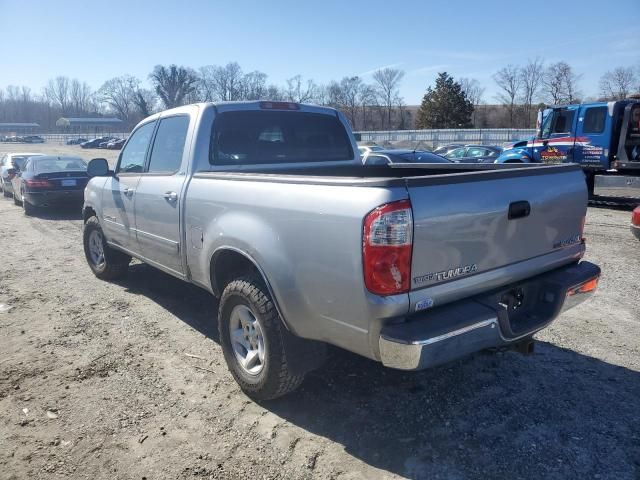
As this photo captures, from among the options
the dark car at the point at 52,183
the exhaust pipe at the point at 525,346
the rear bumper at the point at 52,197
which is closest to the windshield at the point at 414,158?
the dark car at the point at 52,183

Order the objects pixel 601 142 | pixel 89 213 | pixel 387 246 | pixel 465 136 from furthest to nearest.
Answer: pixel 465 136 → pixel 601 142 → pixel 89 213 → pixel 387 246

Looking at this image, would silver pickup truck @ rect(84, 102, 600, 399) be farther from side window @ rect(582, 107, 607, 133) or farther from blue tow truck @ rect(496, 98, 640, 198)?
side window @ rect(582, 107, 607, 133)

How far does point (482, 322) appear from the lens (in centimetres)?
257

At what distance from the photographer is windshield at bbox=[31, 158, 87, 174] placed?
11.9m

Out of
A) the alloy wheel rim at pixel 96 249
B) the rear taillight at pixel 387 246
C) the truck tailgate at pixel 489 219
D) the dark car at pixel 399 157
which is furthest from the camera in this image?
the dark car at pixel 399 157

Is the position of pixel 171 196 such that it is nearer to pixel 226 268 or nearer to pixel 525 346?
pixel 226 268

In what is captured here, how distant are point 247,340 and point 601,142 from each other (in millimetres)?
13647

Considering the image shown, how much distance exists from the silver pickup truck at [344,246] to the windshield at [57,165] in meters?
8.82

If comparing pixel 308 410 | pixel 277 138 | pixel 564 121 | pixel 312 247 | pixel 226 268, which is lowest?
pixel 308 410

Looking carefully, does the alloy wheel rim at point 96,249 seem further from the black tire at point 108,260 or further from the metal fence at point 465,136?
the metal fence at point 465,136

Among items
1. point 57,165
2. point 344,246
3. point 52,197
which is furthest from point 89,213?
point 57,165

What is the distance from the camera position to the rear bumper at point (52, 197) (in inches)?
452

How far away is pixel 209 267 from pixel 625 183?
511 inches

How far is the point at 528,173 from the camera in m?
3.02
